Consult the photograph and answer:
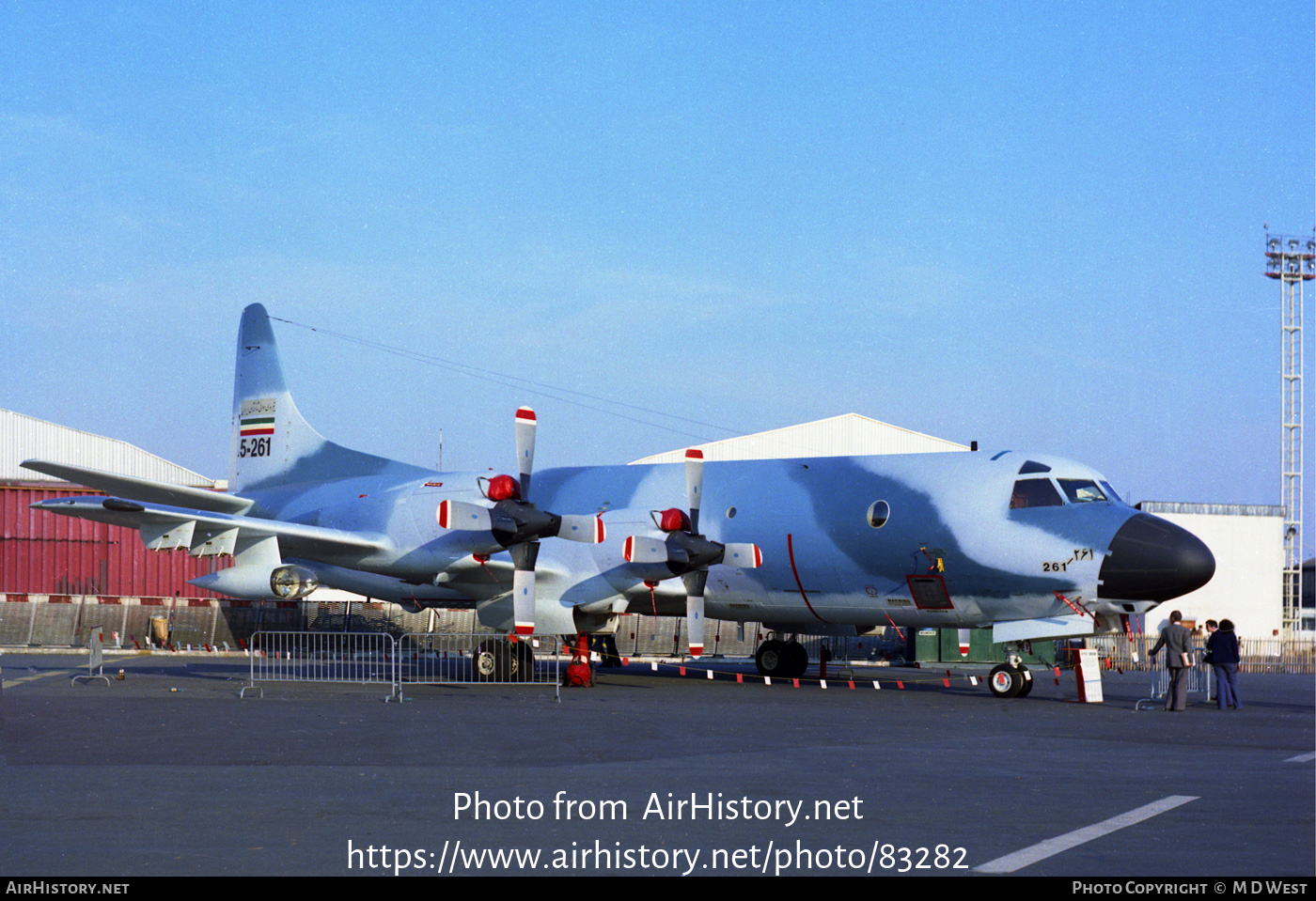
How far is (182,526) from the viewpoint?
69.4 ft

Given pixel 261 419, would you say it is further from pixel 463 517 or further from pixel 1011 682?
pixel 1011 682

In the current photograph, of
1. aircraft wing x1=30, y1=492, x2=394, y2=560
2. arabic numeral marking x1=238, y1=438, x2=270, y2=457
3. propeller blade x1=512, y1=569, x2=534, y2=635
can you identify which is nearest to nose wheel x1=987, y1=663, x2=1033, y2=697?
propeller blade x1=512, y1=569, x2=534, y2=635

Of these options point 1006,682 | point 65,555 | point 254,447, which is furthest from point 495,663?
point 65,555

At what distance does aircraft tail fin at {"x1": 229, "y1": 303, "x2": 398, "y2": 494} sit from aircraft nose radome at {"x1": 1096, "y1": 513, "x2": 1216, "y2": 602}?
16.8m

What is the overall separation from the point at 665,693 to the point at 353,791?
12044 millimetres

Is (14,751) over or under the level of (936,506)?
under

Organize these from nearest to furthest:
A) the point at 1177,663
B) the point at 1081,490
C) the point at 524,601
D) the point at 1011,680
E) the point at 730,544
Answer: the point at 1177,663 < the point at 1081,490 < the point at 524,601 < the point at 1011,680 < the point at 730,544

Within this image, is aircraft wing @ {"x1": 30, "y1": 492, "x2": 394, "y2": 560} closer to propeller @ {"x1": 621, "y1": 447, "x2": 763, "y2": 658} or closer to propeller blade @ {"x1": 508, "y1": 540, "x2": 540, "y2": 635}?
propeller blade @ {"x1": 508, "y1": 540, "x2": 540, "y2": 635}

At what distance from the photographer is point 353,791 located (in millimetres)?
9680

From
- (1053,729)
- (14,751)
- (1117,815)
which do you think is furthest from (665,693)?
(1117,815)

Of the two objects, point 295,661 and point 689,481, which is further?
point 295,661

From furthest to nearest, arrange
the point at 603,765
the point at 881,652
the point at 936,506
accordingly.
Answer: the point at 881,652 → the point at 936,506 → the point at 603,765

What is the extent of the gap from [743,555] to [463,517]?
16.5ft
